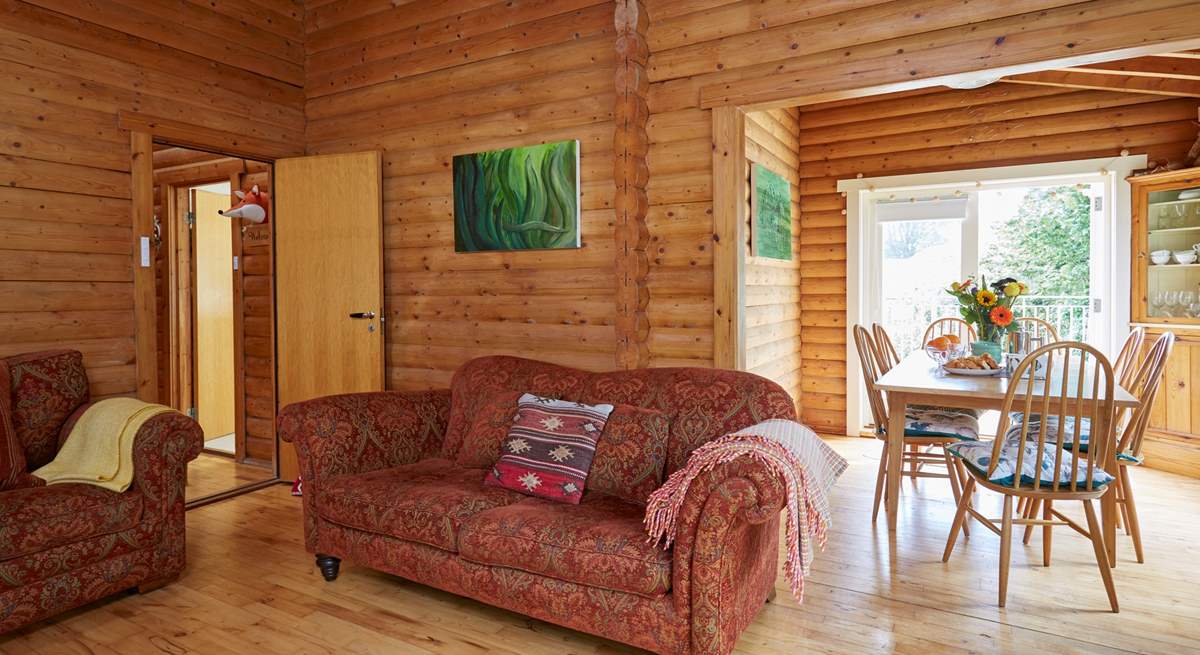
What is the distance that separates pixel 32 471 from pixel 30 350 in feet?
2.37

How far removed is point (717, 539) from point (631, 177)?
6.68ft

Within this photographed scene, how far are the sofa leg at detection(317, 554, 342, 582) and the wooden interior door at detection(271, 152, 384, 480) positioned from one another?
144cm

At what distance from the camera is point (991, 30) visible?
2.87 metres

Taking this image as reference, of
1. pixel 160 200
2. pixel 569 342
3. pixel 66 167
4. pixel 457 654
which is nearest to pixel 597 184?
pixel 569 342

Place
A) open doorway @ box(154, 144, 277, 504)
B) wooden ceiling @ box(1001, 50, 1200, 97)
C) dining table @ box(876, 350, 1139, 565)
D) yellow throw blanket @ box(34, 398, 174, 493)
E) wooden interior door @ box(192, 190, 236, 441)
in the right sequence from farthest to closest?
wooden interior door @ box(192, 190, 236, 441), open doorway @ box(154, 144, 277, 504), wooden ceiling @ box(1001, 50, 1200, 97), dining table @ box(876, 350, 1139, 565), yellow throw blanket @ box(34, 398, 174, 493)

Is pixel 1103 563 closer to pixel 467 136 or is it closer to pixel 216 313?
pixel 467 136

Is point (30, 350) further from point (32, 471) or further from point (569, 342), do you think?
point (569, 342)

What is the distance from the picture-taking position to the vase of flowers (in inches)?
138

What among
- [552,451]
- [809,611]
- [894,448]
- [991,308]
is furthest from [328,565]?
[991,308]

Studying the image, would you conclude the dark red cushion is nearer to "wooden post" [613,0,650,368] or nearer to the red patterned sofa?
the red patterned sofa

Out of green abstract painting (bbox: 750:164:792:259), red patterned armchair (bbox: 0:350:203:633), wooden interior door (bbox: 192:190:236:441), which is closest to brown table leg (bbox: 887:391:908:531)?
green abstract painting (bbox: 750:164:792:259)

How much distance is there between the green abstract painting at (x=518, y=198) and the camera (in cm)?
382

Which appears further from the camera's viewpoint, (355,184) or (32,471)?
(355,184)

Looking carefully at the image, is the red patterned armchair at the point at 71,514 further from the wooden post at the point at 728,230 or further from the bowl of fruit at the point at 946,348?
the bowl of fruit at the point at 946,348
